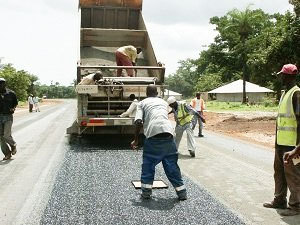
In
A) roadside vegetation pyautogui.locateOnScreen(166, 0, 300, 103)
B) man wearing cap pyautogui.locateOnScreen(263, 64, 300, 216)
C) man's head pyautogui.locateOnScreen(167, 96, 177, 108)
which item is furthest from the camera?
roadside vegetation pyautogui.locateOnScreen(166, 0, 300, 103)

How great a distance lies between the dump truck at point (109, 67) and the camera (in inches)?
411

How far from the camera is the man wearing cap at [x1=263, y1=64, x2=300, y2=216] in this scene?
4973 millimetres

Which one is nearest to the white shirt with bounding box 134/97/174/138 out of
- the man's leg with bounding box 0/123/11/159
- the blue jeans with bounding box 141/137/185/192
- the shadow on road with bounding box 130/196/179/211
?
the blue jeans with bounding box 141/137/185/192

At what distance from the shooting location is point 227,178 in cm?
714

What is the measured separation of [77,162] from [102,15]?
27.8ft

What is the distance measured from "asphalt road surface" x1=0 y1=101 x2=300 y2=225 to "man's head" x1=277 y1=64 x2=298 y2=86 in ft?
5.44

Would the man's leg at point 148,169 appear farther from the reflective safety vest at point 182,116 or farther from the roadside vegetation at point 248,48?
the roadside vegetation at point 248,48

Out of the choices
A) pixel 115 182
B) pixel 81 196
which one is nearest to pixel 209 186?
pixel 115 182

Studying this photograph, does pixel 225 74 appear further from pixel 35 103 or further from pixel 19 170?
pixel 19 170

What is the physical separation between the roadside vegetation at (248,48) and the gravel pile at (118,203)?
52.3 ft

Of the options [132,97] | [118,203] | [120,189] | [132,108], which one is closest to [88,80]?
[132,97]

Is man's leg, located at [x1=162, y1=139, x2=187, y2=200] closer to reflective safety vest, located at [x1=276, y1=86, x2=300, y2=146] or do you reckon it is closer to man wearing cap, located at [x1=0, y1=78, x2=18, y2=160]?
reflective safety vest, located at [x1=276, y1=86, x2=300, y2=146]

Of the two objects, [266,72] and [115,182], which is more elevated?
[266,72]

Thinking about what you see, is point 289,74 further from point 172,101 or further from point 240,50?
point 240,50
